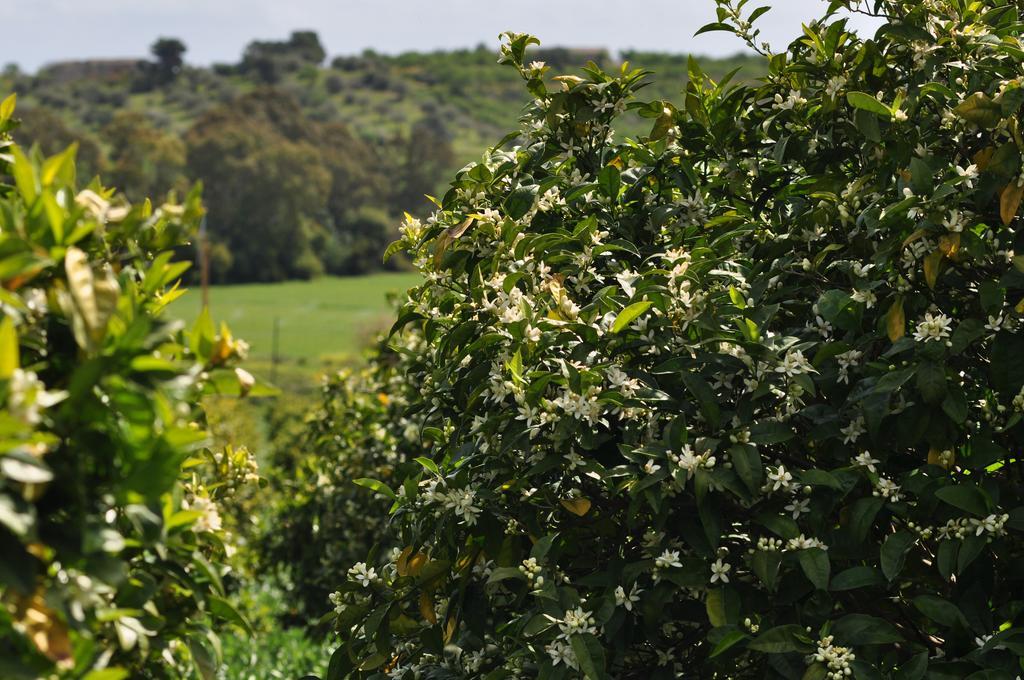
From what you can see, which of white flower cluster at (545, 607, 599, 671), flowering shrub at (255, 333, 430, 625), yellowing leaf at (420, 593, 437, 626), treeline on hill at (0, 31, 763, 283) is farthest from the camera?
treeline on hill at (0, 31, 763, 283)

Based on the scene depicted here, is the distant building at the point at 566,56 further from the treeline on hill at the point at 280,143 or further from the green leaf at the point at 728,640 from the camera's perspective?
the green leaf at the point at 728,640

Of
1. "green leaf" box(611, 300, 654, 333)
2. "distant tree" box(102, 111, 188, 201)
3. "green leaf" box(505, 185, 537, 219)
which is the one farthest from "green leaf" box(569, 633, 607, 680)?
"distant tree" box(102, 111, 188, 201)

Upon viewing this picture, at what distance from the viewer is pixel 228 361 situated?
1.46 metres

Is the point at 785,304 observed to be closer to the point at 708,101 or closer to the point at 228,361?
the point at 708,101

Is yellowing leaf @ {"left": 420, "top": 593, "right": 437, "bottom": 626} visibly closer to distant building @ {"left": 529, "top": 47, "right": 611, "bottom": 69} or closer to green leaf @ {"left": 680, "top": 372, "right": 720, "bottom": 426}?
green leaf @ {"left": 680, "top": 372, "right": 720, "bottom": 426}

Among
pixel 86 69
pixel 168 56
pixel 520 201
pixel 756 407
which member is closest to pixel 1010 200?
pixel 756 407

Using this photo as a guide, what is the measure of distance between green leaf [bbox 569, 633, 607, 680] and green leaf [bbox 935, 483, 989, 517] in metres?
0.73

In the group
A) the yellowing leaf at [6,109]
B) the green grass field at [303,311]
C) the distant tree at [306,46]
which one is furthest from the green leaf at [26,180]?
the distant tree at [306,46]

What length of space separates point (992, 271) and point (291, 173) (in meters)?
63.9

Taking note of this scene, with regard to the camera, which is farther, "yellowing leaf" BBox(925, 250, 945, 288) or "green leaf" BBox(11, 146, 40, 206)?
"yellowing leaf" BBox(925, 250, 945, 288)

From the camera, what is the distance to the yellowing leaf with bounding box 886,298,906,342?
6.97 ft

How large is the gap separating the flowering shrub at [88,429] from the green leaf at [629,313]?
853 millimetres

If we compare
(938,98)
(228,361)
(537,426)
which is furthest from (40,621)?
(938,98)

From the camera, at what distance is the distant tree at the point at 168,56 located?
10700cm
